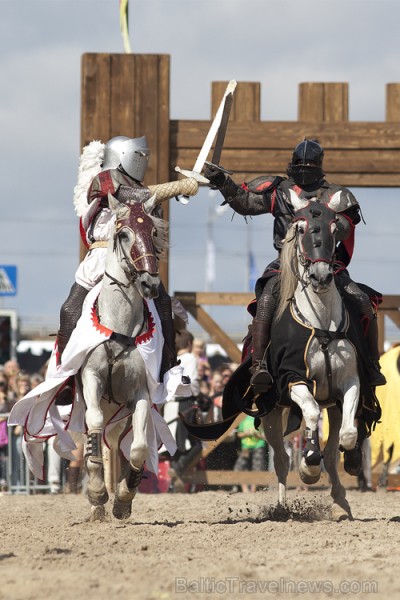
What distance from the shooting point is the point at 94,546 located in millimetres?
7973

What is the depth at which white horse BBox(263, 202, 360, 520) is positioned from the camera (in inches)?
359

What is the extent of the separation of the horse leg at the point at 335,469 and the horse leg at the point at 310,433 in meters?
0.56

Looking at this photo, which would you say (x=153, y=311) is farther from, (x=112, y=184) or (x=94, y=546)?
(x=94, y=546)

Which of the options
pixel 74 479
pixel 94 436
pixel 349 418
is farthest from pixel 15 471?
pixel 349 418

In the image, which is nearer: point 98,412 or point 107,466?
point 98,412

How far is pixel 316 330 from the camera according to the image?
9.34 meters

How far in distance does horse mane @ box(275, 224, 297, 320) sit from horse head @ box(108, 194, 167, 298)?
837 mm

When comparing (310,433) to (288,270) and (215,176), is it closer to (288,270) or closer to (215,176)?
(288,270)

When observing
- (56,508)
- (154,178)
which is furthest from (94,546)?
(154,178)

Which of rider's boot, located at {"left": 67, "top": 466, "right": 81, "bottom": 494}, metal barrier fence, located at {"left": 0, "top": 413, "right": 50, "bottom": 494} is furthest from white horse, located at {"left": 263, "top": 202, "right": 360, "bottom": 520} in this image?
metal barrier fence, located at {"left": 0, "top": 413, "right": 50, "bottom": 494}

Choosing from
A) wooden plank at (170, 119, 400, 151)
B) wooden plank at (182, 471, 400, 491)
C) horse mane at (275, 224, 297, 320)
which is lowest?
wooden plank at (182, 471, 400, 491)

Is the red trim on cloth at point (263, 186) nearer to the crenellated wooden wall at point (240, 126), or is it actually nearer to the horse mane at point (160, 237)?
the horse mane at point (160, 237)

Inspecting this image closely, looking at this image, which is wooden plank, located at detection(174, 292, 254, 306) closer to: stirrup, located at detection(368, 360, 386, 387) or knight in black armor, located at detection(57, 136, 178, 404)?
knight in black armor, located at detection(57, 136, 178, 404)

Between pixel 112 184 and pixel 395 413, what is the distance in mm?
5783
